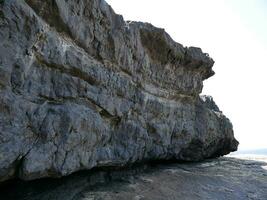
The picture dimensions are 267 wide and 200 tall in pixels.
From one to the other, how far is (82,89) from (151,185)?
7.07m

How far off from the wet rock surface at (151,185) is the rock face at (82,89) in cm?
121

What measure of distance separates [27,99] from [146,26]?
35.5ft

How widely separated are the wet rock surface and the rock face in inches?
47.6

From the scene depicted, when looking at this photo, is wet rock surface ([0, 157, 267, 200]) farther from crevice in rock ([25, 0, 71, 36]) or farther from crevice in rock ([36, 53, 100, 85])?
crevice in rock ([25, 0, 71, 36])

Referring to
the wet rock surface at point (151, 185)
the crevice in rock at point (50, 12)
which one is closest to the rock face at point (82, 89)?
the crevice in rock at point (50, 12)

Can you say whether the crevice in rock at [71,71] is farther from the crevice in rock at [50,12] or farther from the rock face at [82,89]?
the crevice in rock at [50,12]

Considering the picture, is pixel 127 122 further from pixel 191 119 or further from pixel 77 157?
pixel 191 119

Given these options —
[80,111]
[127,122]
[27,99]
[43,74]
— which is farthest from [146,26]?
[27,99]

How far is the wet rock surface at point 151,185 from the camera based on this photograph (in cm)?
1237

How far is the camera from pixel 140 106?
57.2ft

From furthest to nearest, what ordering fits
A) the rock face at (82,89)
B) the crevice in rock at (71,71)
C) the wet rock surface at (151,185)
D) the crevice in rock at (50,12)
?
the wet rock surface at (151,185), the crevice in rock at (71,71), the crevice in rock at (50,12), the rock face at (82,89)

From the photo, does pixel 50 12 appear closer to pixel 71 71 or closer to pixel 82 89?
pixel 71 71

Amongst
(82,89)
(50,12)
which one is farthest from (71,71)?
(50,12)

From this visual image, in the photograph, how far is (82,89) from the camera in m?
12.2
